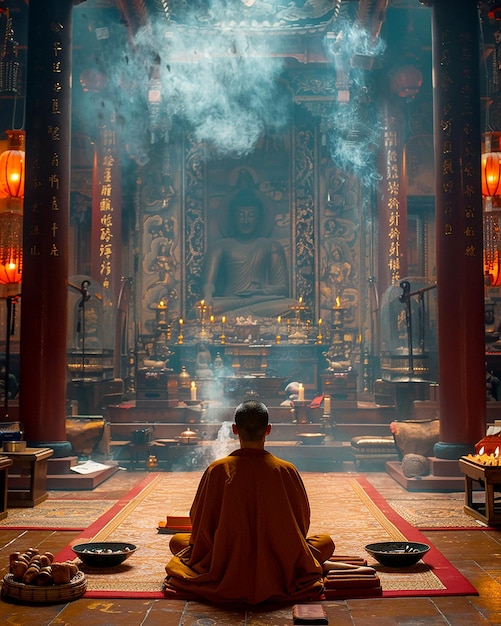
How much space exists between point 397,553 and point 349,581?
0.46m

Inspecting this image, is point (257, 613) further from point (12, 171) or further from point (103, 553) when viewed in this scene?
point (12, 171)

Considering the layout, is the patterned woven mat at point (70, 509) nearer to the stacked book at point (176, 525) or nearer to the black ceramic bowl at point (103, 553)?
the stacked book at point (176, 525)

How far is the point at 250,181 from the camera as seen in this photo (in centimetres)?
1404

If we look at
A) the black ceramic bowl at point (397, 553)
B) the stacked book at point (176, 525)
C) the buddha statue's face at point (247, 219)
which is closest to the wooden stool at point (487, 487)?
the black ceramic bowl at point (397, 553)

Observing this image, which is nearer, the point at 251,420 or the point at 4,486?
the point at 251,420

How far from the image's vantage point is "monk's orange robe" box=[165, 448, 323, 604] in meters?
3.58

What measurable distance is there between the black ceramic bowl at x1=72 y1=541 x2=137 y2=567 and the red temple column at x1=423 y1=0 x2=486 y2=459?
362 cm

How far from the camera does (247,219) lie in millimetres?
13953

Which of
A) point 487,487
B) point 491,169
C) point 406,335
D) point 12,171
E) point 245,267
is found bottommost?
point 487,487

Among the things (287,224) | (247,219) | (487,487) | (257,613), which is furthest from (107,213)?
(257,613)

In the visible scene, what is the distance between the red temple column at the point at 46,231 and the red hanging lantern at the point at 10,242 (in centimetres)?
91

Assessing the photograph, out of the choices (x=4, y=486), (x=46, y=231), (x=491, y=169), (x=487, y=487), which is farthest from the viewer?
(x=491, y=169)

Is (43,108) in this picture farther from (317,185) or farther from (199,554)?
(317,185)

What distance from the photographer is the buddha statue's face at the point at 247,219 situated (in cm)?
1394
